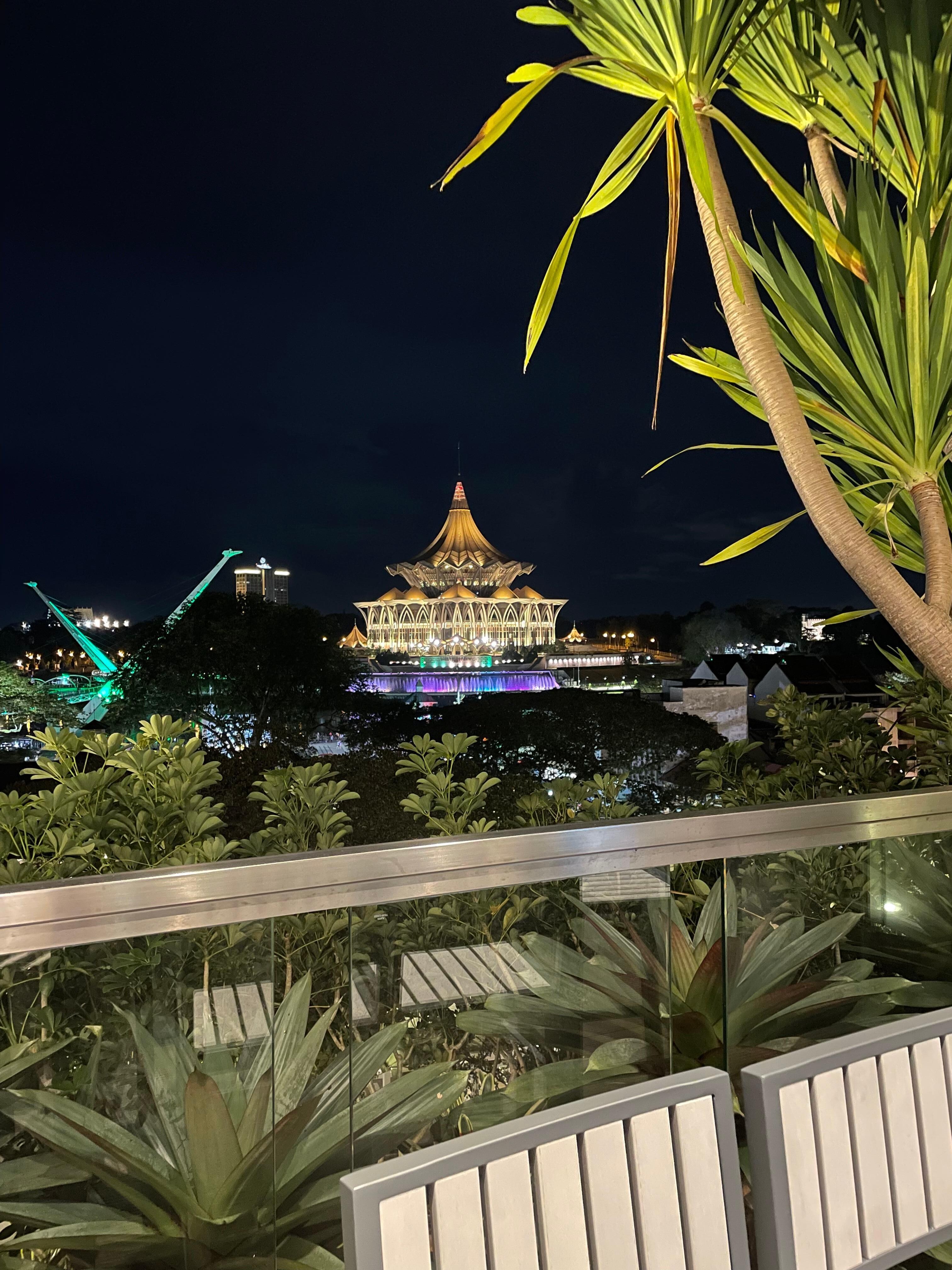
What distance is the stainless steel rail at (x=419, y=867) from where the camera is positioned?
3.92ft

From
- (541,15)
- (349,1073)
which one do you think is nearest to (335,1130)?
(349,1073)

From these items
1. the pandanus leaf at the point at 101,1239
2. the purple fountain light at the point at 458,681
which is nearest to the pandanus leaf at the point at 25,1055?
the pandanus leaf at the point at 101,1239

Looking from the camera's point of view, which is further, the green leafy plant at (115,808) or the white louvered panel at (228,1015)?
the green leafy plant at (115,808)

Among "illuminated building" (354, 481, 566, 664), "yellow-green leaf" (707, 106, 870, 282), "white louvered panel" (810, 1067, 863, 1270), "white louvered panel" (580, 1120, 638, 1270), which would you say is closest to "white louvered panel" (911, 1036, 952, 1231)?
"white louvered panel" (810, 1067, 863, 1270)

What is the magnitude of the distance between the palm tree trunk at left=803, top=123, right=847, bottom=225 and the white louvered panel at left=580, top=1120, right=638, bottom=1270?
248cm

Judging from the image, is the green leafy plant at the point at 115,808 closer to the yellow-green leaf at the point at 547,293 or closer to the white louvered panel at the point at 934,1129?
the yellow-green leaf at the point at 547,293

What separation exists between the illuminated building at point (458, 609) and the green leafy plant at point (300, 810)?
48.6 metres

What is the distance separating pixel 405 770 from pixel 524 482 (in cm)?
7012

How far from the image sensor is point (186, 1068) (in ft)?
4.26

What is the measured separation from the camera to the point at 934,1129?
3.82ft

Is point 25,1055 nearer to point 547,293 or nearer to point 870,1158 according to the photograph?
point 870,1158

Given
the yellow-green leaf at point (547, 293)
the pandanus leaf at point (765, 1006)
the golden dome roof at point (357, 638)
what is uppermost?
the golden dome roof at point (357, 638)

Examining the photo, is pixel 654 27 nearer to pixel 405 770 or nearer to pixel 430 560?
pixel 405 770

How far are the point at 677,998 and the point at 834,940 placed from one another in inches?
14.3
